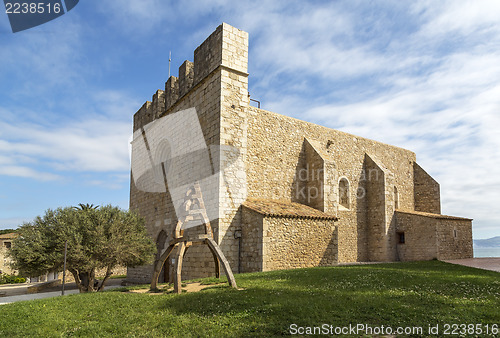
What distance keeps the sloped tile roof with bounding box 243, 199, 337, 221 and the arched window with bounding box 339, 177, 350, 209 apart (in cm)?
433

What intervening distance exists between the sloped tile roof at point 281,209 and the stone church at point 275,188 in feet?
0.22

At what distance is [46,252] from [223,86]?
8437 mm

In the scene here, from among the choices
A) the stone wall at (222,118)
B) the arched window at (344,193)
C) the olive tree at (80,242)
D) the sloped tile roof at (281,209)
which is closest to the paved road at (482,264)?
the arched window at (344,193)

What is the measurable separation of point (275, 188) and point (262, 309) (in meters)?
9.96

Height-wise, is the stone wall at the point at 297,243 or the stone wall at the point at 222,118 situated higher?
the stone wall at the point at 222,118

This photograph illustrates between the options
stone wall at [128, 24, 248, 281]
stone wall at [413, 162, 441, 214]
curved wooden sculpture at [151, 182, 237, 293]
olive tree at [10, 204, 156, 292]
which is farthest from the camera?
stone wall at [413, 162, 441, 214]

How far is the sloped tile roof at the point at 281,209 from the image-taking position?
13.0m

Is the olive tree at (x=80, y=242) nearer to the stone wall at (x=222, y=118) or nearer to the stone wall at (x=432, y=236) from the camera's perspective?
the stone wall at (x=222, y=118)

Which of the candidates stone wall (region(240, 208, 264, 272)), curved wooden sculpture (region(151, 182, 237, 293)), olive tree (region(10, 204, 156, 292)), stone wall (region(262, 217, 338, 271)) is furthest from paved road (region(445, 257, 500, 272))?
olive tree (region(10, 204, 156, 292))

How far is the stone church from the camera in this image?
13219 millimetres

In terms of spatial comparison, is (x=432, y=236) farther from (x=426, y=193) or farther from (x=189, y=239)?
(x=189, y=239)

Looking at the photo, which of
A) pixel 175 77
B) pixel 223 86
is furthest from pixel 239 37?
pixel 175 77

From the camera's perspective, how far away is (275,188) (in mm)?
15945

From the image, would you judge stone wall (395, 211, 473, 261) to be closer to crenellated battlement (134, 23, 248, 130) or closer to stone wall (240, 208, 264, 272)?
stone wall (240, 208, 264, 272)
